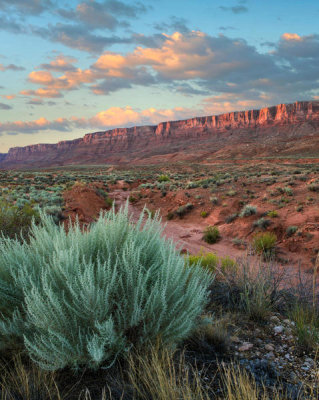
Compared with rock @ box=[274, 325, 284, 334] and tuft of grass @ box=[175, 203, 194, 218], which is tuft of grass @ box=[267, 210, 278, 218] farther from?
rock @ box=[274, 325, 284, 334]

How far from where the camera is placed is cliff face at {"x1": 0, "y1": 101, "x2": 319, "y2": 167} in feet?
329

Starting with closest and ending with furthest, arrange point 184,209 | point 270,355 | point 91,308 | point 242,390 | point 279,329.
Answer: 1. point 242,390
2. point 91,308
3. point 270,355
4. point 279,329
5. point 184,209

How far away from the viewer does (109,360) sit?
2.19m

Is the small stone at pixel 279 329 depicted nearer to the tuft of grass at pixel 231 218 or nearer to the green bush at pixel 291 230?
the green bush at pixel 291 230

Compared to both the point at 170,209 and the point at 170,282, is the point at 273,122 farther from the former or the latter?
the point at 170,282

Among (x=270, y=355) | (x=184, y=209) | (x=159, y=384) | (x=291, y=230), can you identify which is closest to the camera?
(x=159, y=384)

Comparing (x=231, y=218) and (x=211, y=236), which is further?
(x=231, y=218)

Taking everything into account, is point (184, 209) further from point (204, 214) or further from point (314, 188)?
point (314, 188)

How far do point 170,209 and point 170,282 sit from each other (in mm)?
13337

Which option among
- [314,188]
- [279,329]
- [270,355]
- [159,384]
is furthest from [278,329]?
[314,188]

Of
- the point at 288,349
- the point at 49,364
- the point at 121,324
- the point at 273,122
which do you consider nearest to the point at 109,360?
the point at 121,324

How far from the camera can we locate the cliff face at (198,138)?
10031 cm

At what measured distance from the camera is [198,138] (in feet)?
449

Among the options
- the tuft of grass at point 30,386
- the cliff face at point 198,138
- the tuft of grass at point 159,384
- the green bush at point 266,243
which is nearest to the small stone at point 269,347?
the tuft of grass at point 159,384
